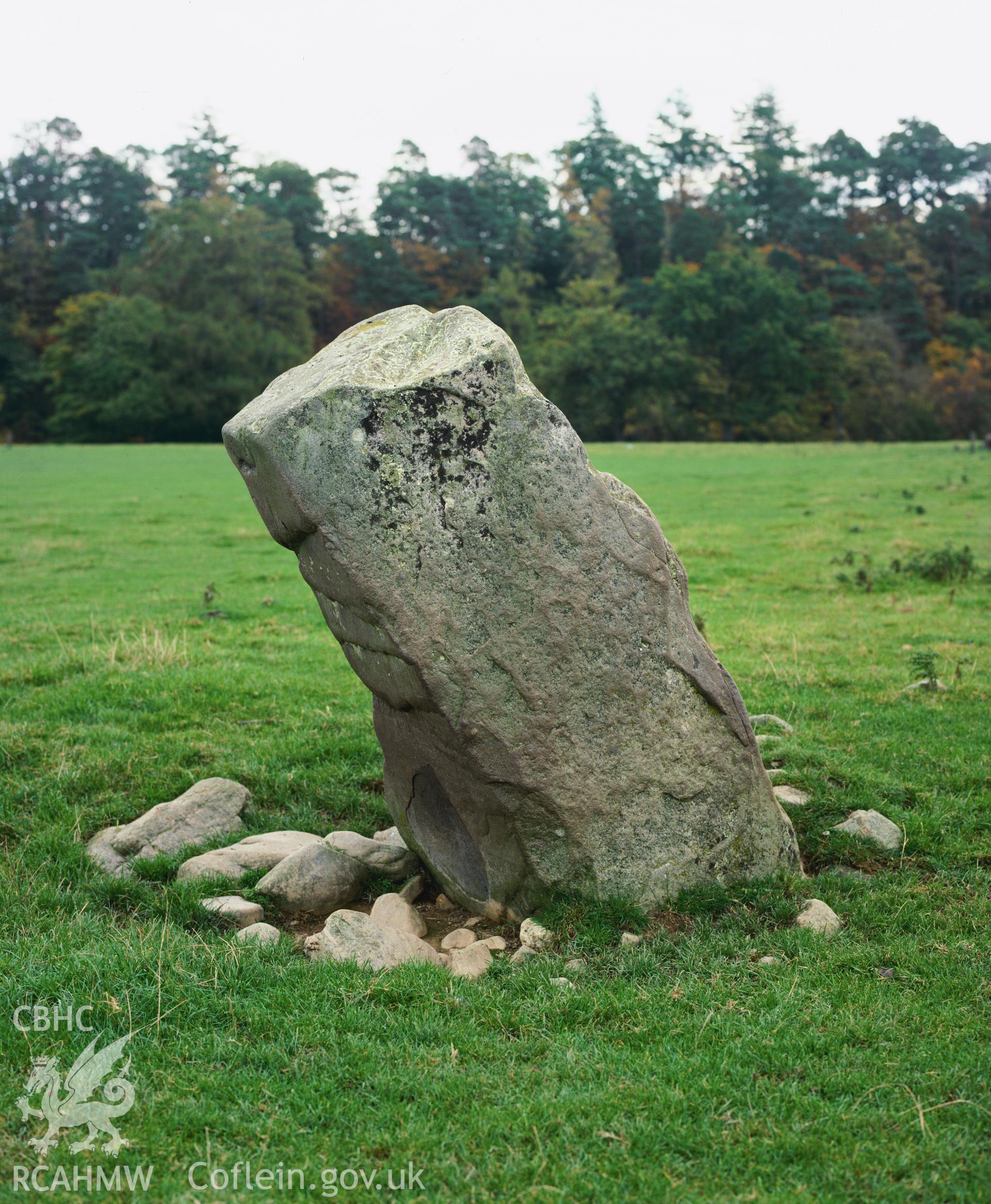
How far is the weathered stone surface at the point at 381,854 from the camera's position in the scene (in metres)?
7.76

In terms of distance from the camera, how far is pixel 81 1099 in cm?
485

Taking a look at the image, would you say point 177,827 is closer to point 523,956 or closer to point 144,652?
point 523,956

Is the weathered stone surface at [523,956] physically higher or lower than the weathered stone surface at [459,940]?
higher

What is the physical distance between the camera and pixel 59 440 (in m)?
78.3


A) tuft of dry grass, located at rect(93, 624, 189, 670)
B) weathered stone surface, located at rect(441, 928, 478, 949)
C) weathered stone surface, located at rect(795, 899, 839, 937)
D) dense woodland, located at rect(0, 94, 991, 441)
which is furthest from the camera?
dense woodland, located at rect(0, 94, 991, 441)

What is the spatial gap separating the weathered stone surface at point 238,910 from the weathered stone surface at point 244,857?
41 centimetres

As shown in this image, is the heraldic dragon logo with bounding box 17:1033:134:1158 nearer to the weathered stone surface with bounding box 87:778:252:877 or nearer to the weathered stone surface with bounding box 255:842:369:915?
the weathered stone surface with bounding box 255:842:369:915

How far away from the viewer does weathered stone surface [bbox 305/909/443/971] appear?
6266mm

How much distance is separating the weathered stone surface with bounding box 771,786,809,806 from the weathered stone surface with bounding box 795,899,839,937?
1.60 m

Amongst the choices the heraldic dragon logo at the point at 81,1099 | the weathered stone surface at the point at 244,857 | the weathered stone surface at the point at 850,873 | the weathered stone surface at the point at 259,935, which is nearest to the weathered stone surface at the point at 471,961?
the weathered stone surface at the point at 259,935

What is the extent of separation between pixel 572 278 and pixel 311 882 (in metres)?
90.7

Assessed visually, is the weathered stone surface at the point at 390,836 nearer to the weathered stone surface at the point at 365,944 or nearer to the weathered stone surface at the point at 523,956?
the weathered stone surface at the point at 365,944

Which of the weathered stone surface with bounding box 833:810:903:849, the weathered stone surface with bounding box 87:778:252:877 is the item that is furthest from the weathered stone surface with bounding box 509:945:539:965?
the weathered stone surface with bounding box 87:778:252:877

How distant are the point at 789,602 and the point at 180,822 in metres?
11.1
